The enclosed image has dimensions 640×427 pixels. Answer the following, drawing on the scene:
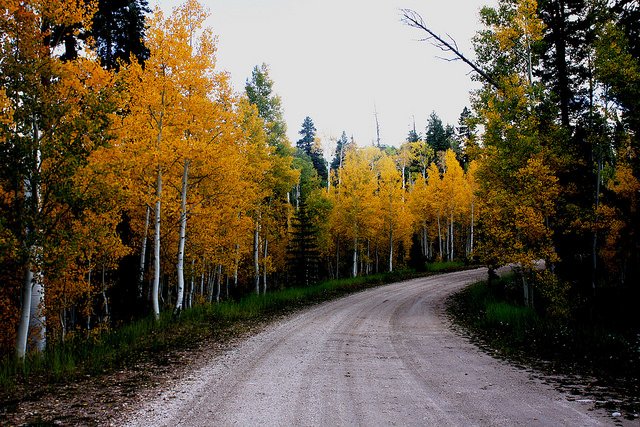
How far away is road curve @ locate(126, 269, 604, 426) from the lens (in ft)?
16.0

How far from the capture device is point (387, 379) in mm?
6633

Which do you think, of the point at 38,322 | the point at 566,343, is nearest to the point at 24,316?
the point at 38,322

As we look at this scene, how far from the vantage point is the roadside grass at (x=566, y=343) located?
22.8 ft

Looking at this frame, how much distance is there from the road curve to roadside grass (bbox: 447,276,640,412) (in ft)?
3.26

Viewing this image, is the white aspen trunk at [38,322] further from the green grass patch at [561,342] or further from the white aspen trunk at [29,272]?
the green grass patch at [561,342]

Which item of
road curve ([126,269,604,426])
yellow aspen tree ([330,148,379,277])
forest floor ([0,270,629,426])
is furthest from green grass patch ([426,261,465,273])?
forest floor ([0,270,629,426])

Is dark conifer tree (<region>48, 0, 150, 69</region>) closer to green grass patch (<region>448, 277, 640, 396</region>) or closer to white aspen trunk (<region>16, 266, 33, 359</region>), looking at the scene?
white aspen trunk (<region>16, 266, 33, 359</region>)

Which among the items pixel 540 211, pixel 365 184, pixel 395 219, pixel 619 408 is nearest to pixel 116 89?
pixel 619 408

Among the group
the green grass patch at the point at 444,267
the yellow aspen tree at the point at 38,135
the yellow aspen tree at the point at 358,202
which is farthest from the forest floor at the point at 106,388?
the green grass patch at the point at 444,267

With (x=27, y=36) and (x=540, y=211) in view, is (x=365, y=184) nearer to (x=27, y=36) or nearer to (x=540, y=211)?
(x=540, y=211)

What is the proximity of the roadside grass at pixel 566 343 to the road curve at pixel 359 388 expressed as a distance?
3.26 feet

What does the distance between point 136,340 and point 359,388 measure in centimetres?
722

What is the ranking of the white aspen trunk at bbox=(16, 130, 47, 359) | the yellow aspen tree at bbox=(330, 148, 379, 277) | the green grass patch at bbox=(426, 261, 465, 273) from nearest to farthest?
the white aspen trunk at bbox=(16, 130, 47, 359) → the yellow aspen tree at bbox=(330, 148, 379, 277) → the green grass patch at bbox=(426, 261, 465, 273)

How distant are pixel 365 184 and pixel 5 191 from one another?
1018 inches
